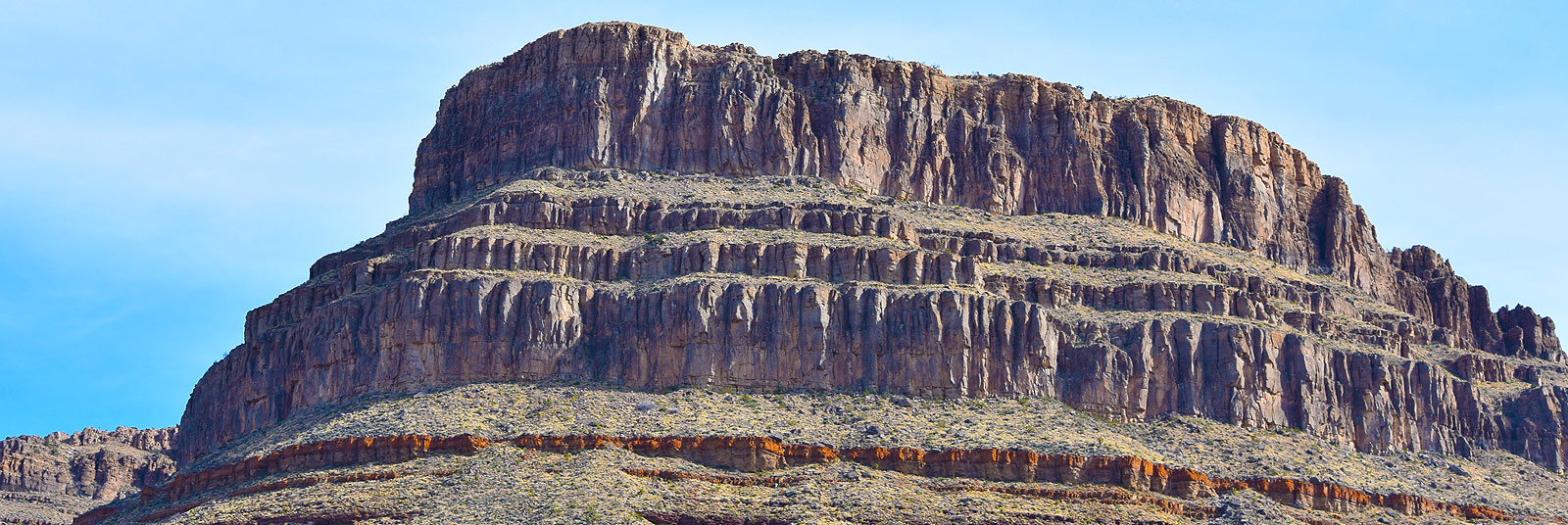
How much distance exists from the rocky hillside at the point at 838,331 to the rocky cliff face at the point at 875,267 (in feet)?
0.75

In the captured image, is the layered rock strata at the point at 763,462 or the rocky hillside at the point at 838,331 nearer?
the layered rock strata at the point at 763,462

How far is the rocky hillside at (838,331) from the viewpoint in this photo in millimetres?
142625

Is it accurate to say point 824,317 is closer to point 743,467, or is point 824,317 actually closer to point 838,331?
point 838,331

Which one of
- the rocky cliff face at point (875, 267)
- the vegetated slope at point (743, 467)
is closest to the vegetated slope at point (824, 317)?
the rocky cliff face at point (875, 267)

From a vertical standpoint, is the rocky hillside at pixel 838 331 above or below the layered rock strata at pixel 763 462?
above

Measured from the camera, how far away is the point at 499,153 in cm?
17262

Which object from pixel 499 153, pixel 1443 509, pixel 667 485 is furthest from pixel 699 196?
pixel 1443 509

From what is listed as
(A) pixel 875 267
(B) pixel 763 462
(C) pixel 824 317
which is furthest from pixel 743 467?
(A) pixel 875 267

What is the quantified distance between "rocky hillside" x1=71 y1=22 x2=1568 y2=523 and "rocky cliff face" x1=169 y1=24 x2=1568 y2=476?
227 mm

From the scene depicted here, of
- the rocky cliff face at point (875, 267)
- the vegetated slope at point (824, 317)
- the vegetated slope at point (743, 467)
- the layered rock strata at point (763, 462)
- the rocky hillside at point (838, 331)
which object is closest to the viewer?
the vegetated slope at point (743, 467)

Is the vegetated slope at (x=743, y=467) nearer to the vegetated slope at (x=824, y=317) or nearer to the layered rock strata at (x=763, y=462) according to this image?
the layered rock strata at (x=763, y=462)

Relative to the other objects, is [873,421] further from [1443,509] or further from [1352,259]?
[1352,259]

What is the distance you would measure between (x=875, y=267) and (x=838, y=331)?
5.52 m

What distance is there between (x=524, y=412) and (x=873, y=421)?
17.6 metres
